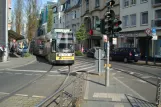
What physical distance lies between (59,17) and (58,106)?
78194mm

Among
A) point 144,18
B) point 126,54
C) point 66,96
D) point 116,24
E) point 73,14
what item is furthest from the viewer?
point 73,14

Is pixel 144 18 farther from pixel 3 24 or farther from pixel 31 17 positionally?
pixel 3 24

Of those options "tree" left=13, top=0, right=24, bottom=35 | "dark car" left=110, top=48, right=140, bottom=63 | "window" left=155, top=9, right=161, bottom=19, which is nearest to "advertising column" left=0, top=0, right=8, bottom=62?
"dark car" left=110, top=48, right=140, bottom=63

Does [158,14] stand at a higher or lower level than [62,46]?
higher

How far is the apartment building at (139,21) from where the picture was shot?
35.5 meters

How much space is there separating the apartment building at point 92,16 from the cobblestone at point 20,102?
40.8 meters

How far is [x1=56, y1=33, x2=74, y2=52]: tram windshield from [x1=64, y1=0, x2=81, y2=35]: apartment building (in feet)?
132

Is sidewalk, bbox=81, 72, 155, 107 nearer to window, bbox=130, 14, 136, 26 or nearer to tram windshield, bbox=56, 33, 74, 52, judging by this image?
tram windshield, bbox=56, 33, 74, 52

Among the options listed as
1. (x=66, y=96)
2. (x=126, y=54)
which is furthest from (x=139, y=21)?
(x=66, y=96)

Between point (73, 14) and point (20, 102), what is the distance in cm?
6145

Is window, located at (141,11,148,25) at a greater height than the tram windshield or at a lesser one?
greater

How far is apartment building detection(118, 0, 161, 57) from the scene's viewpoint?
1399 inches

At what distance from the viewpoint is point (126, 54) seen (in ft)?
104

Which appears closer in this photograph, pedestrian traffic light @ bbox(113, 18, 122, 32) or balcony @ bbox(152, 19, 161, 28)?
pedestrian traffic light @ bbox(113, 18, 122, 32)
